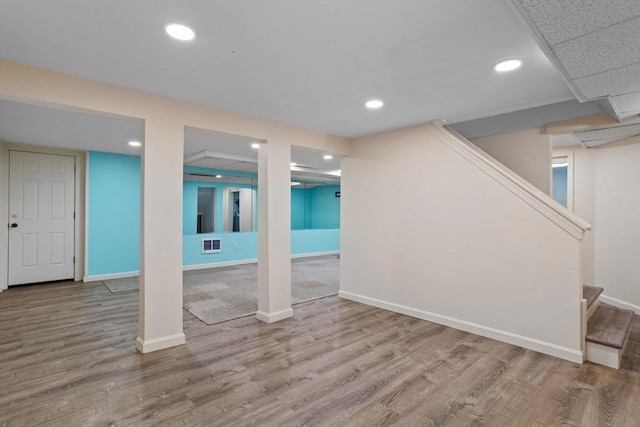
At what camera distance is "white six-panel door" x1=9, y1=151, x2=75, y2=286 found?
16.6 ft

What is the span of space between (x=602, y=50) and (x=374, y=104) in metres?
1.69

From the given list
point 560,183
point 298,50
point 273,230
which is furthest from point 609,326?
point 560,183

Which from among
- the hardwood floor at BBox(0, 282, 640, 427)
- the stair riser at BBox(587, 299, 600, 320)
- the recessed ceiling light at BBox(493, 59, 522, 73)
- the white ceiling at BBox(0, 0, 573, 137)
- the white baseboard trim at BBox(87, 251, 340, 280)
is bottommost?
the hardwood floor at BBox(0, 282, 640, 427)

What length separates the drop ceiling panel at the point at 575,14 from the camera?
53.7 inches

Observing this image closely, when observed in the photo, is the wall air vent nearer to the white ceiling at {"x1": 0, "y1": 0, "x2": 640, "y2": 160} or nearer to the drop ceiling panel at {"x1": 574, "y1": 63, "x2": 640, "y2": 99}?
the white ceiling at {"x1": 0, "y1": 0, "x2": 640, "y2": 160}

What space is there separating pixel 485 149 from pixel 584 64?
226 centimetres

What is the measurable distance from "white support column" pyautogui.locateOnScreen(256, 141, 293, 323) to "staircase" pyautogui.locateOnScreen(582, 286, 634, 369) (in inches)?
114

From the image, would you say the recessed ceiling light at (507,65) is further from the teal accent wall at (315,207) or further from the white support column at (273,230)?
the teal accent wall at (315,207)

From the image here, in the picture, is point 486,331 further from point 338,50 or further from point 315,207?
point 315,207

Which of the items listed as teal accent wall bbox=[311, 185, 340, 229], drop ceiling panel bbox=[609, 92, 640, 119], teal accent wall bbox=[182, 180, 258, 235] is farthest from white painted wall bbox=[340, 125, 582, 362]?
teal accent wall bbox=[311, 185, 340, 229]

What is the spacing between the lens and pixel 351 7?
1.62 m

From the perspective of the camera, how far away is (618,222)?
13.7 feet

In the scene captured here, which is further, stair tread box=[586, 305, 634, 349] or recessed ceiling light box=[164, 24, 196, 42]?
stair tread box=[586, 305, 634, 349]

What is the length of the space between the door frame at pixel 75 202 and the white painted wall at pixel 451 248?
459cm
